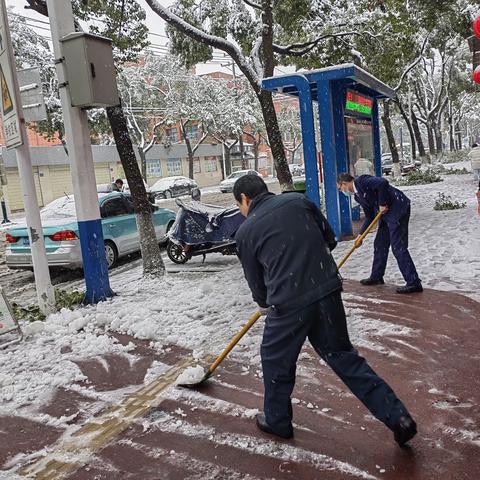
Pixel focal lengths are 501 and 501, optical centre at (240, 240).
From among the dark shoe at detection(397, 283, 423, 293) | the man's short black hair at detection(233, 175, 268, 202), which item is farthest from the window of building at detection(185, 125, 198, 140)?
the man's short black hair at detection(233, 175, 268, 202)

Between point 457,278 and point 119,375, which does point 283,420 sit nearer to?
point 119,375

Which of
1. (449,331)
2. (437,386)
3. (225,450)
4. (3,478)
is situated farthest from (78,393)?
(449,331)

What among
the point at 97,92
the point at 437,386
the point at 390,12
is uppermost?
the point at 390,12

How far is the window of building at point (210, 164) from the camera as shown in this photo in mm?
49094

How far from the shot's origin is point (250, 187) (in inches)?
118

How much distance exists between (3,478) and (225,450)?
1310 millimetres

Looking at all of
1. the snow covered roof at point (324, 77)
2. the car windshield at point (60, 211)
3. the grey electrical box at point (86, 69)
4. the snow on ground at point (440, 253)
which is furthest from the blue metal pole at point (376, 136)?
the grey electrical box at point (86, 69)

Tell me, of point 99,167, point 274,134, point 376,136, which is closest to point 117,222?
point 274,134

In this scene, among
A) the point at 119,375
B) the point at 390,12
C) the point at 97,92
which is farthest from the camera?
the point at 390,12

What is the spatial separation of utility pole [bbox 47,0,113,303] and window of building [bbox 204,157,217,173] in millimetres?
43374

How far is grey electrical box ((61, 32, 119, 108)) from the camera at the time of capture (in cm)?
569

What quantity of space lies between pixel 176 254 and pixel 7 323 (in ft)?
14.2

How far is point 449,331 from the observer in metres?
4.72

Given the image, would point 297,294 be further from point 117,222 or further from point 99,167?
point 99,167
